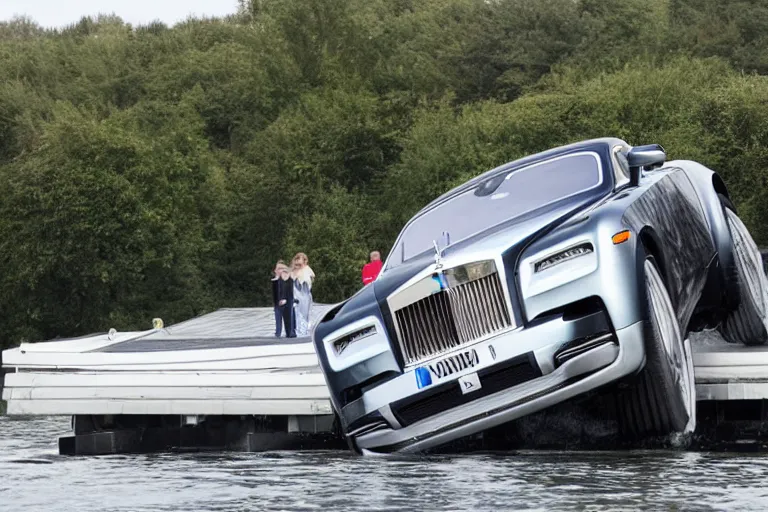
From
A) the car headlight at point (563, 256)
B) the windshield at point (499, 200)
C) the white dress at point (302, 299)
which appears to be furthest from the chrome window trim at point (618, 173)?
the white dress at point (302, 299)

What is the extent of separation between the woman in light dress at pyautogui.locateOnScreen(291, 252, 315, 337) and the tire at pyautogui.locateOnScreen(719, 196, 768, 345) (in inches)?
300

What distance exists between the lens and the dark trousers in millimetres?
19688

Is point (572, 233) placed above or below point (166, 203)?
below

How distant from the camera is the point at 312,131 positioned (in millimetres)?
62844

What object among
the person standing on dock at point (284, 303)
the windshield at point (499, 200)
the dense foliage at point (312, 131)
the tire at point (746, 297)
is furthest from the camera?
the dense foliage at point (312, 131)

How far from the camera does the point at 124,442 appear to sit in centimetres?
1423

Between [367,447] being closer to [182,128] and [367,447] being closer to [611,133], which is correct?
[611,133]

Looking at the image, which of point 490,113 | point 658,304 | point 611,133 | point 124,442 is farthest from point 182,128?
point 658,304

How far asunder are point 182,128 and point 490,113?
548 inches

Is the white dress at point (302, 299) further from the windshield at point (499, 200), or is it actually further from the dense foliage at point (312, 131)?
the dense foliage at point (312, 131)

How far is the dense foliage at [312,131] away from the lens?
5534cm

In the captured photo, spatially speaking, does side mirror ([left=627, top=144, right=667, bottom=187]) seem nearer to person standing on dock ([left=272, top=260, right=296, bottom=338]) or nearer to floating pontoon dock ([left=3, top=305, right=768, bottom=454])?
floating pontoon dock ([left=3, top=305, right=768, bottom=454])

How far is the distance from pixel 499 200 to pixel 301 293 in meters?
9.45

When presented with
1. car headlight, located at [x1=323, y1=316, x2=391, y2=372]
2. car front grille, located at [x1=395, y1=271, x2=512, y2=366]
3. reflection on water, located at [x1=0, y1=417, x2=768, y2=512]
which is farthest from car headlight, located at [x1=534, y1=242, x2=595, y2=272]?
reflection on water, located at [x1=0, y1=417, x2=768, y2=512]
